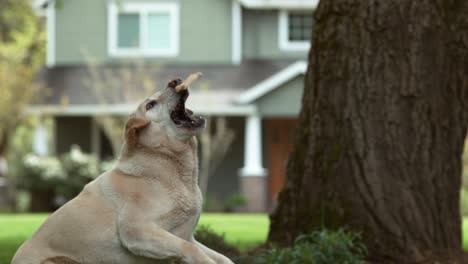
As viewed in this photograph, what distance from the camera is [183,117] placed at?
17.4ft

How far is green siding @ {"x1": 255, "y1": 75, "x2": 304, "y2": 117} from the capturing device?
85.4ft

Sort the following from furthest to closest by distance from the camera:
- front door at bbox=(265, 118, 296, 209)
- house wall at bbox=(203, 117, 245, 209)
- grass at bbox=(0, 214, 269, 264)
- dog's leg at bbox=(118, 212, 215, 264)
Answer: front door at bbox=(265, 118, 296, 209) → house wall at bbox=(203, 117, 245, 209) → grass at bbox=(0, 214, 269, 264) → dog's leg at bbox=(118, 212, 215, 264)

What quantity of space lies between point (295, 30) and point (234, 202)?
596 cm

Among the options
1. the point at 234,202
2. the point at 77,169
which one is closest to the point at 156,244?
the point at 234,202

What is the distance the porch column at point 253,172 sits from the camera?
25391 mm

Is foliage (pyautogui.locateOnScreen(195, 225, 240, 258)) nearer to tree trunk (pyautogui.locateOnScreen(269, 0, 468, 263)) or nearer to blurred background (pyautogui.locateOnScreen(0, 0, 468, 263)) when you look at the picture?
tree trunk (pyautogui.locateOnScreen(269, 0, 468, 263))

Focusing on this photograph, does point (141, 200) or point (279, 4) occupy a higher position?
point (279, 4)

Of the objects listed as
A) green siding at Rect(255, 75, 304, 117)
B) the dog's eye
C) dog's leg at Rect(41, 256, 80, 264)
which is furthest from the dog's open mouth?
green siding at Rect(255, 75, 304, 117)

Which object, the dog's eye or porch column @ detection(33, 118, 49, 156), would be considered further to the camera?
porch column @ detection(33, 118, 49, 156)

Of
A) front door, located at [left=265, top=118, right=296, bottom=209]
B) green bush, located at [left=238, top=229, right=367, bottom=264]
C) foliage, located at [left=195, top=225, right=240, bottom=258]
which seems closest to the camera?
green bush, located at [left=238, top=229, right=367, bottom=264]

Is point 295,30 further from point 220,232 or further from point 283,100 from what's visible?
point 220,232

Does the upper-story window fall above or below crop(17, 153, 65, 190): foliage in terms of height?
above

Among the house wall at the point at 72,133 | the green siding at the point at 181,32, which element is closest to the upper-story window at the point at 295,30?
the green siding at the point at 181,32

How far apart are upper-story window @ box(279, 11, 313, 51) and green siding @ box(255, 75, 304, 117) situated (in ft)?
5.85
